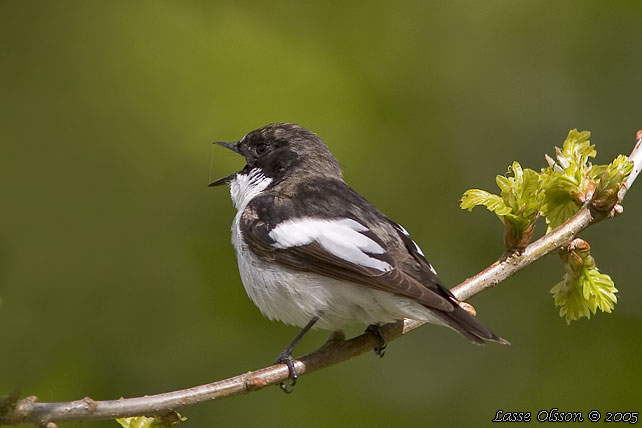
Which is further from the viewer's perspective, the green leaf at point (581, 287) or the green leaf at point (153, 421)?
the green leaf at point (581, 287)

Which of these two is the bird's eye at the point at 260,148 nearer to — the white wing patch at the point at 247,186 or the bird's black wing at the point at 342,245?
the white wing patch at the point at 247,186

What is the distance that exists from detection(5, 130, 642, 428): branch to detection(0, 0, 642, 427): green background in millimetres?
1119

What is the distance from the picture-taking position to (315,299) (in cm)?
363

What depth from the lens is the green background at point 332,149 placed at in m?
4.49

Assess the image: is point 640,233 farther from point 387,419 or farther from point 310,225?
point 310,225

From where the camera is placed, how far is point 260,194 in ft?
13.9

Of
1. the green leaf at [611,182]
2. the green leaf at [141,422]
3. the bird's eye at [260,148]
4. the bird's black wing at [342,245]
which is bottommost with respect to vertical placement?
the green leaf at [141,422]

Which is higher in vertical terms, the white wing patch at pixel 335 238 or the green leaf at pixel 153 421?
the white wing patch at pixel 335 238

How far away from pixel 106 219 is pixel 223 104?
0.95m

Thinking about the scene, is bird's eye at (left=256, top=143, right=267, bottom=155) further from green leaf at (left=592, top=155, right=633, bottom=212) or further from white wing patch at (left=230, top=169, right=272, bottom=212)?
green leaf at (left=592, top=155, right=633, bottom=212)

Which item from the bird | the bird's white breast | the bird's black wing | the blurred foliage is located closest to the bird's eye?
the bird

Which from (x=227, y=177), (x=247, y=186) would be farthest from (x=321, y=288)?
(x=227, y=177)

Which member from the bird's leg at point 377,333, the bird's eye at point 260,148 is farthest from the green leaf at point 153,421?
the bird's eye at point 260,148

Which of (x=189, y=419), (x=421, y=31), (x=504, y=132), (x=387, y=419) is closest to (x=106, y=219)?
(x=189, y=419)
